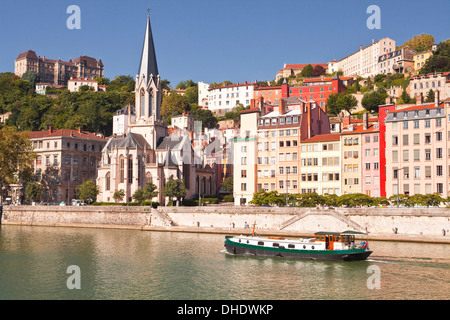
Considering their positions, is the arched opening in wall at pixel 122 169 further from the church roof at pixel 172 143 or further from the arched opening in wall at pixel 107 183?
the church roof at pixel 172 143

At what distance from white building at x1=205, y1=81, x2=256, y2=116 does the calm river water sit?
11346cm

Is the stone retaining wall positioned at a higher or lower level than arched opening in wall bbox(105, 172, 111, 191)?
lower

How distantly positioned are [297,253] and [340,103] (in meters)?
87.0

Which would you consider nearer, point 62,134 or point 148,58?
point 148,58

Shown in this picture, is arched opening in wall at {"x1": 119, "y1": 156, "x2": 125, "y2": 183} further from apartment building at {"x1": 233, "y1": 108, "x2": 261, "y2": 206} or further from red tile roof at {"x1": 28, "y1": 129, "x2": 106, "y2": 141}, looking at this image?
apartment building at {"x1": 233, "y1": 108, "x2": 261, "y2": 206}

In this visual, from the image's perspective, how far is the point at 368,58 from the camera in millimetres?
176000

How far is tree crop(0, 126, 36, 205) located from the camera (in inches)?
3558

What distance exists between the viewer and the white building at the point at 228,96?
16850 centimetres

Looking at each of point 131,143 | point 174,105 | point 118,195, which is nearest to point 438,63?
point 174,105

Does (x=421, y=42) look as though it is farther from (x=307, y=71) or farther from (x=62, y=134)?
(x=62, y=134)

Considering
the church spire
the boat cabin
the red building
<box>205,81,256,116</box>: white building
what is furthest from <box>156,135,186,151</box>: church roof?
<box>205,81,256,116</box>: white building

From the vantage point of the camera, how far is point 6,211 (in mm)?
87688

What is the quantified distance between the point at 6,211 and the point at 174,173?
95.5 feet
